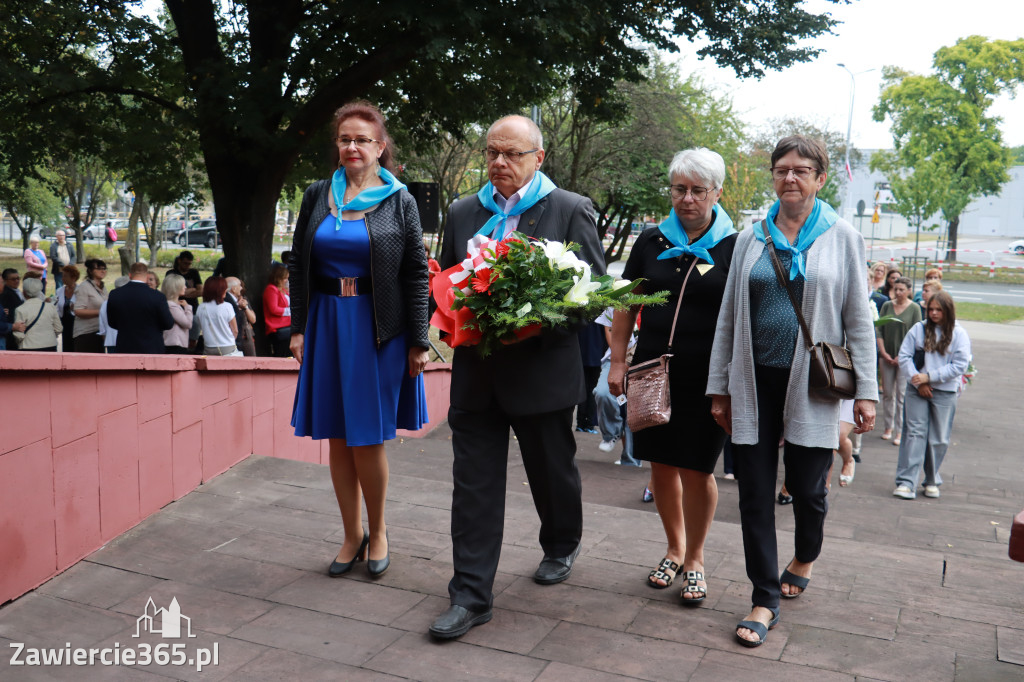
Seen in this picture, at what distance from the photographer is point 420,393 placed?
4.23 meters

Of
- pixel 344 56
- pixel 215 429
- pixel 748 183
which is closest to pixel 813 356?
pixel 215 429

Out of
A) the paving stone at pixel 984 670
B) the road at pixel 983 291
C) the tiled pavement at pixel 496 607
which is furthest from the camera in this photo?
the road at pixel 983 291

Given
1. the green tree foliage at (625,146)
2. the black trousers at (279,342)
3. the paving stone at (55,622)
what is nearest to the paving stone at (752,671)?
the paving stone at (55,622)

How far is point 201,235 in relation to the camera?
1868 inches

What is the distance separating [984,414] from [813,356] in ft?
39.3

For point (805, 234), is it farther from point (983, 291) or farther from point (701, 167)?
point (983, 291)

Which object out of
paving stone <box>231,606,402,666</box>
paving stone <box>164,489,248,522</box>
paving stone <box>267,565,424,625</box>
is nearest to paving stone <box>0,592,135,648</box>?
paving stone <box>231,606,402,666</box>

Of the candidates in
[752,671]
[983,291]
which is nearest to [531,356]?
[752,671]

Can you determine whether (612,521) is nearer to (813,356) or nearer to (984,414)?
(813,356)

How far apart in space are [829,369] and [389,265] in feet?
6.02

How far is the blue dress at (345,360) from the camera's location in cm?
391

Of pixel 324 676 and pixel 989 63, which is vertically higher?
pixel 989 63

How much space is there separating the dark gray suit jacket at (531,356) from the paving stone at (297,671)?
3.57 ft

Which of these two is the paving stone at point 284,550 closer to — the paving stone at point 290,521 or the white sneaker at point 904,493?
the paving stone at point 290,521
